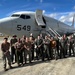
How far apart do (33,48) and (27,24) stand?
4.58m

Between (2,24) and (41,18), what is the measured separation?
3.99 m

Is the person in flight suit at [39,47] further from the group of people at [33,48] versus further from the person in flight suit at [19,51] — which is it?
the person in flight suit at [19,51]

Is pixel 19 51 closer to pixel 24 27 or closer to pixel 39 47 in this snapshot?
pixel 39 47

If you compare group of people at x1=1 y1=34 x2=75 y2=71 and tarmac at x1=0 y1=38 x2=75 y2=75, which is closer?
tarmac at x1=0 y1=38 x2=75 y2=75

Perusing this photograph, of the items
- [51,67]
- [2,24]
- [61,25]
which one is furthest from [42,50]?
[61,25]

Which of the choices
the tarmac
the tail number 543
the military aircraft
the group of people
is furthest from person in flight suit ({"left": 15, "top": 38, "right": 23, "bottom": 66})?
the tail number 543

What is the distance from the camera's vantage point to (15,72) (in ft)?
34.4

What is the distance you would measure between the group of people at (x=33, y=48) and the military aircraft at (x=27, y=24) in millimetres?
3479

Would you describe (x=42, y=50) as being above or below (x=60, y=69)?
above

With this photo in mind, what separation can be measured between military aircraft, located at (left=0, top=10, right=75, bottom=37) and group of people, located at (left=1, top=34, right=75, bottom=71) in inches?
137

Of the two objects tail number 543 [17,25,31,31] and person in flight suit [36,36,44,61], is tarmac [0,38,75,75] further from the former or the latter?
tail number 543 [17,25,31,31]

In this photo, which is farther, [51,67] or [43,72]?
[51,67]

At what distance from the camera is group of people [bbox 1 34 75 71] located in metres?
12.1

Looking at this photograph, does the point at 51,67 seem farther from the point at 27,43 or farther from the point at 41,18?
the point at 41,18
